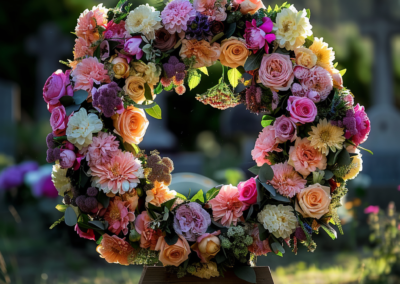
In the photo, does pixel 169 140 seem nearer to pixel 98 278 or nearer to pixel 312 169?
pixel 98 278

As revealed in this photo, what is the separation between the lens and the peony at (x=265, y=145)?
1.86 meters

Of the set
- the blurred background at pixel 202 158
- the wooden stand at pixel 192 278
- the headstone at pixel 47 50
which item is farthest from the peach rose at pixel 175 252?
the headstone at pixel 47 50

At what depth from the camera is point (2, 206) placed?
5.26 m

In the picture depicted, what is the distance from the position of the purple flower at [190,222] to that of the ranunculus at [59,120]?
1.96 ft

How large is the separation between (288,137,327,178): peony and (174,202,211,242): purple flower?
1.48 ft

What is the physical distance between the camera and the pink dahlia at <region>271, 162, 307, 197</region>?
1.80 meters

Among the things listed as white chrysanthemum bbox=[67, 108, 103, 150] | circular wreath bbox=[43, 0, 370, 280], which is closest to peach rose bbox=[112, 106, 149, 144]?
circular wreath bbox=[43, 0, 370, 280]

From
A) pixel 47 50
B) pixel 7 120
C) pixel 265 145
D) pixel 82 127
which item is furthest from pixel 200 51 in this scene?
pixel 47 50

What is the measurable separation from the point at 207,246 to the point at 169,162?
403 mm

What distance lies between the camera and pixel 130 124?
189 cm

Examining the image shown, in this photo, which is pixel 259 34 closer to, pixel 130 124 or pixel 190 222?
pixel 130 124

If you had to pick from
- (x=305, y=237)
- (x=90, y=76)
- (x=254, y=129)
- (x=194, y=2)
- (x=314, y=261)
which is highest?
(x=194, y=2)

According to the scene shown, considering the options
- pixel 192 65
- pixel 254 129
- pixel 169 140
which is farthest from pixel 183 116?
pixel 192 65

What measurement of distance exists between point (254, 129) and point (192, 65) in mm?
4029
